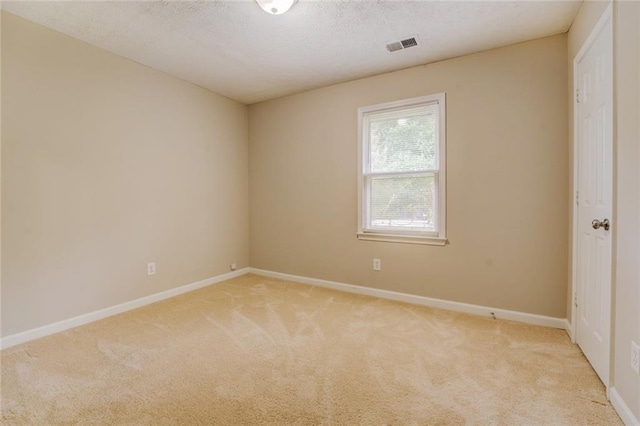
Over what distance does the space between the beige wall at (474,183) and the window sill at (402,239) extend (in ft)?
0.21

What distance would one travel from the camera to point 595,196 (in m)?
1.96

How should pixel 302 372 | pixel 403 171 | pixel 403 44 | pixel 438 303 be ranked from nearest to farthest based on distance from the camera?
pixel 302 372, pixel 403 44, pixel 438 303, pixel 403 171

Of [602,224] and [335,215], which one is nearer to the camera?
[602,224]

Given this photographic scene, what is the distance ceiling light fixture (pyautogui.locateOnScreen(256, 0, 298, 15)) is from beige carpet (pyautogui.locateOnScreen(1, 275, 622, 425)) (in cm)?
250

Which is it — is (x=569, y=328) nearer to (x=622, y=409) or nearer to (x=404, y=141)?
(x=622, y=409)

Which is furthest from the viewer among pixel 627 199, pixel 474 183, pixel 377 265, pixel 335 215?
pixel 335 215

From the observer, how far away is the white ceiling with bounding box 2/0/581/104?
2.23 metres

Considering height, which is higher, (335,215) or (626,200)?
(626,200)

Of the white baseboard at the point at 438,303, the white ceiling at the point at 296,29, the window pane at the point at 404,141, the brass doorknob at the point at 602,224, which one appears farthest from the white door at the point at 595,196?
the window pane at the point at 404,141

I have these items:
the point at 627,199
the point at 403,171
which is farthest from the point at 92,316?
the point at 627,199

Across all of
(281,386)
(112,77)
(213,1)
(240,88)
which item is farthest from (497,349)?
(112,77)

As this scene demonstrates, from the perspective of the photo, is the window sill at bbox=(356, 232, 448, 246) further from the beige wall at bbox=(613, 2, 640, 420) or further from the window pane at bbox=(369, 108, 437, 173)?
the beige wall at bbox=(613, 2, 640, 420)

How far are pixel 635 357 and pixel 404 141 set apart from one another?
2.49 m

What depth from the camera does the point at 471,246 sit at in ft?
9.74
